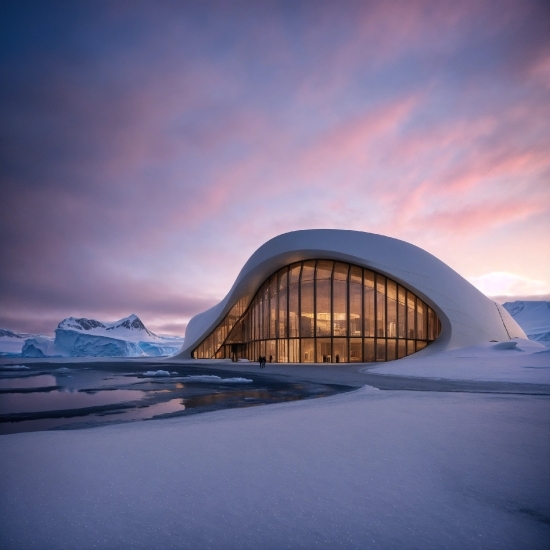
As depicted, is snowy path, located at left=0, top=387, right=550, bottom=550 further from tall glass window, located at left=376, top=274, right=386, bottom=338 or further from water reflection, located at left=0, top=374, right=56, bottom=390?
tall glass window, located at left=376, top=274, right=386, bottom=338

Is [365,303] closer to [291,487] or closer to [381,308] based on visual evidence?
[381,308]

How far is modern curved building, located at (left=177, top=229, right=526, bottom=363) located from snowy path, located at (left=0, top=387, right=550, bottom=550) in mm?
27269

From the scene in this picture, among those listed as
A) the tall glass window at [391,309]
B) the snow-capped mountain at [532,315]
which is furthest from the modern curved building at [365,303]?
the snow-capped mountain at [532,315]

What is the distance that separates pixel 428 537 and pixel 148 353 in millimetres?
128828

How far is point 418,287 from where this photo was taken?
2973 centimetres

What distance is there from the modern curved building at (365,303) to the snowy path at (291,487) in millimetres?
27269

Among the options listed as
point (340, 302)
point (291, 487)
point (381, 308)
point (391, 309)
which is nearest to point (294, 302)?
point (340, 302)

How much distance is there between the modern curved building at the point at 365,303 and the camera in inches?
1187

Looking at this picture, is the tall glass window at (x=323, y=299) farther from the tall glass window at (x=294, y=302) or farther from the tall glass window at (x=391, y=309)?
the tall glass window at (x=391, y=309)

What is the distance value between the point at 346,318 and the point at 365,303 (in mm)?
2226

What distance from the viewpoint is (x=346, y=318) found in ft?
105

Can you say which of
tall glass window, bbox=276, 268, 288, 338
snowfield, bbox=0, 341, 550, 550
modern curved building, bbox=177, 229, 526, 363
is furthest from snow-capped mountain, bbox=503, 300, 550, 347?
snowfield, bbox=0, 341, 550, 550

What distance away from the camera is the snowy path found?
2.20 meters

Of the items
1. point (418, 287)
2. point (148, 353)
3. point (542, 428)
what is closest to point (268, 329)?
point (418, 287)
